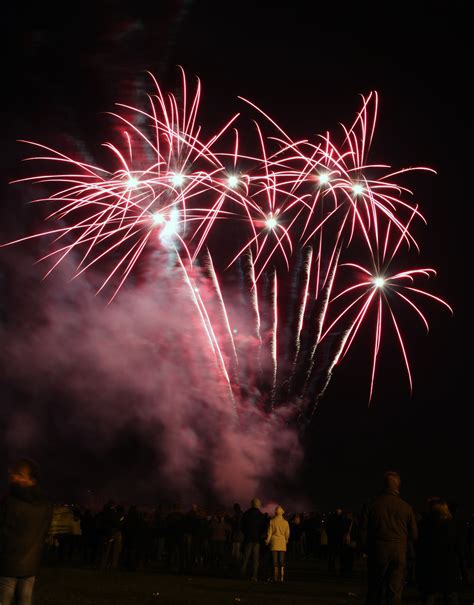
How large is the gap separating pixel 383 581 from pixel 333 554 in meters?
11.0

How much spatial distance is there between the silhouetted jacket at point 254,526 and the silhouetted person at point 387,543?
7.23 metres

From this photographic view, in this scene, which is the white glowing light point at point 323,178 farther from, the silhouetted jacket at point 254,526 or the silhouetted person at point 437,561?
the silhouetted person at point 437,561

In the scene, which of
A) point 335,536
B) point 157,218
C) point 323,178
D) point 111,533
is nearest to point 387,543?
point 111,533

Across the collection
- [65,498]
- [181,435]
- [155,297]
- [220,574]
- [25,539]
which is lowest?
[25,539]

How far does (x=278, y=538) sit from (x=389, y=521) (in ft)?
23.5

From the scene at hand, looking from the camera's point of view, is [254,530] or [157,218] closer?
[254,530]

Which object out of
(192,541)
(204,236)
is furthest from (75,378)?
(192,541)

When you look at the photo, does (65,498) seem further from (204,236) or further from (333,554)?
(333,554)

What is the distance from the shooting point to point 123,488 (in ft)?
139

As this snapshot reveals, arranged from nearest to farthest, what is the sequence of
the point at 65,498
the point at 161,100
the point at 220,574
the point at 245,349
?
the point at 220,574 < the point at 161,100 < the point at 245,349 < the point at 65,498

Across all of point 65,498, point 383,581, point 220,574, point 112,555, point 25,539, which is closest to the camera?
point 25,539

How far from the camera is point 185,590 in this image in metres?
12.6

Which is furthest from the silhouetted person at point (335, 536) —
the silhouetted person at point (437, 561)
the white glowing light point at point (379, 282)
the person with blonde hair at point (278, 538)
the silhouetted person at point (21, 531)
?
the silhouetted person at point (21, 531)

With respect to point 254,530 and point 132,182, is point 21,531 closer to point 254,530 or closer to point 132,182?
point 254,530
